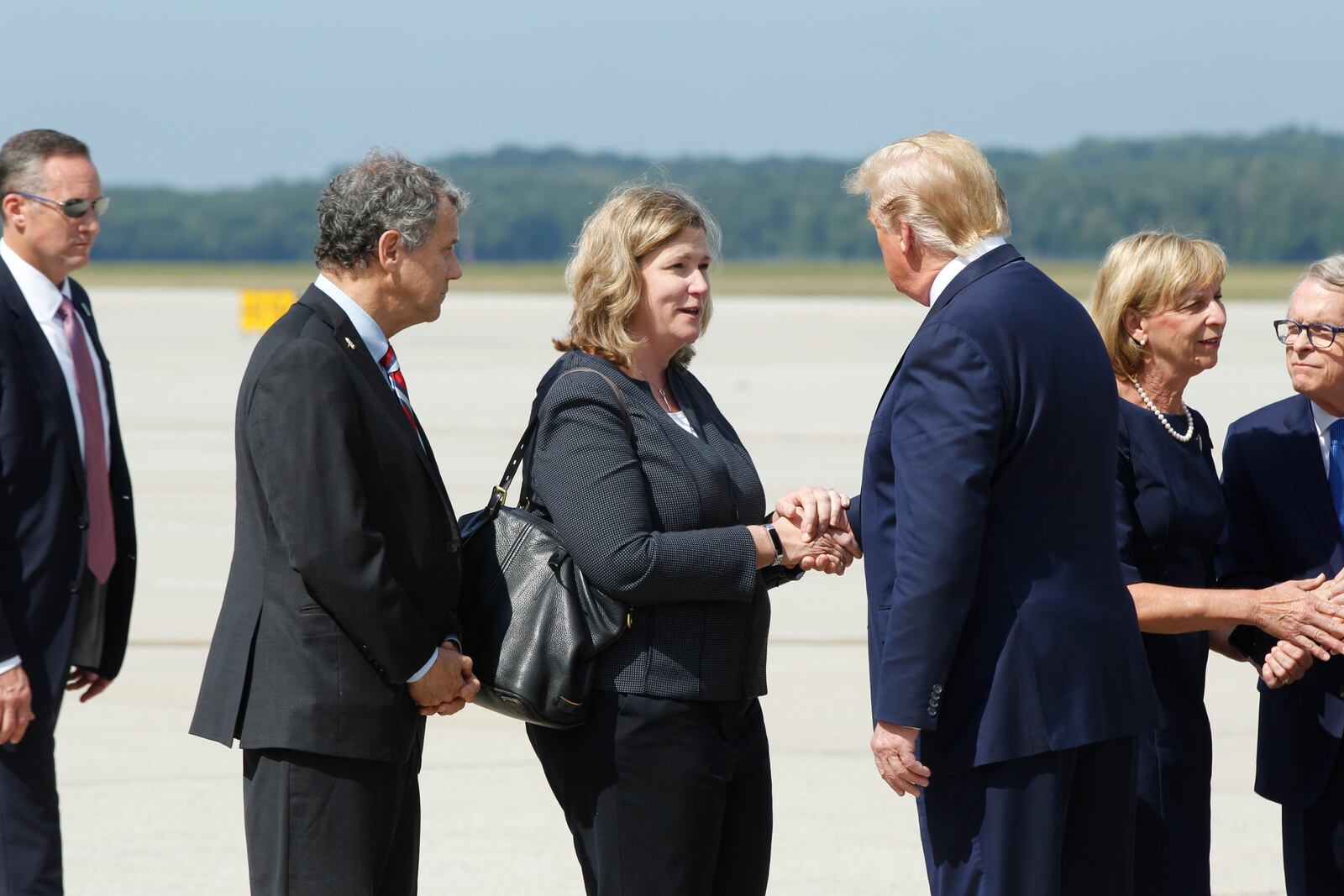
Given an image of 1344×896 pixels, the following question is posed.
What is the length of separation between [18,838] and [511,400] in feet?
63.9

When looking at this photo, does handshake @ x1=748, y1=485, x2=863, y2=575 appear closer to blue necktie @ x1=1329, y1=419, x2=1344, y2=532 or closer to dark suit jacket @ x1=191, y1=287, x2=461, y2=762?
dark suit jacket @ x1=191, y1=287, x2=461, y2=762

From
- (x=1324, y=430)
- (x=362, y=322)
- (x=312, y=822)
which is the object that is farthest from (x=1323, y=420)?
(x=312, y=822)

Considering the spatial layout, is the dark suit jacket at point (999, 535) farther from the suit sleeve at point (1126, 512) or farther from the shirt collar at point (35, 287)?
the shirt collar at point (35, 287)

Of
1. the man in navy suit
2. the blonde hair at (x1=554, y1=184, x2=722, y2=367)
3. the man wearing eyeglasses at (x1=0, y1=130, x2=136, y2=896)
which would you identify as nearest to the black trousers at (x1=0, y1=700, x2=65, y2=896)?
the man wearing eyeglasses at (x1=0, y1=130, x2=136, y2=896)

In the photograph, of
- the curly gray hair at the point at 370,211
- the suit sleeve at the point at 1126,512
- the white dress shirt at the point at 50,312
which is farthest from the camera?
the white dress shirt at the point at 50,312

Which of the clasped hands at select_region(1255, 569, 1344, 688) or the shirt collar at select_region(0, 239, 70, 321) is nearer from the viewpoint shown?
the clasped hands at select_region(1255, 569, 1344, 688)

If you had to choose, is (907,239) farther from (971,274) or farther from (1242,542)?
(1242,542)

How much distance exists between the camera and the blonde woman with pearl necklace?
396 cm

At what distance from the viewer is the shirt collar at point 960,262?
349 cm

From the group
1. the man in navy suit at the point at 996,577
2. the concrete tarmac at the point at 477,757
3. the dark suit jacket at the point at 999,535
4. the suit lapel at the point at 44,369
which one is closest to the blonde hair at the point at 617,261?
the man in navy suit at the point at 996,577

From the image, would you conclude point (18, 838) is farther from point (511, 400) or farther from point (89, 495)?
point (511, 400)

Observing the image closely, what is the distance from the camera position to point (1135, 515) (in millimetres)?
4066

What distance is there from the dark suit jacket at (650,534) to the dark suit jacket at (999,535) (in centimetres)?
41

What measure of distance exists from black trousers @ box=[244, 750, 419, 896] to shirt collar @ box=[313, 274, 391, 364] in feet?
2.98
